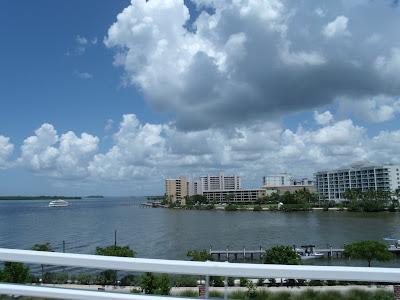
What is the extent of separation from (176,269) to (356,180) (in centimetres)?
17856

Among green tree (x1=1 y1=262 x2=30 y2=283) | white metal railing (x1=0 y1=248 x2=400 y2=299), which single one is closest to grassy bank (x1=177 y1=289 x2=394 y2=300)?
white metal railing (x1=0 y1=248 x2=400 y2=299)

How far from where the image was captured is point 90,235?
235 ft

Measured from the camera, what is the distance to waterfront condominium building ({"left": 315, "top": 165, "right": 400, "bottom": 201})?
155875 millimetres

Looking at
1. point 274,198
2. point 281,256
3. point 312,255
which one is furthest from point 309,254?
point 274,198

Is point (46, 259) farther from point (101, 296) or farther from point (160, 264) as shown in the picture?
point (160, 264)

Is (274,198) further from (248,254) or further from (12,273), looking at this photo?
(12,273)

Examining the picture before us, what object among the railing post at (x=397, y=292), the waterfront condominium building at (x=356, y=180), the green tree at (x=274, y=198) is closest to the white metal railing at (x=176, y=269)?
the railing post at (x=397, y=292)

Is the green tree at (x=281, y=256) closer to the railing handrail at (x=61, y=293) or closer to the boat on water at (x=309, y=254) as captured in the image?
the boat on water at (x=309, y=254)

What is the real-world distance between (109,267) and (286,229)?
75.9 m

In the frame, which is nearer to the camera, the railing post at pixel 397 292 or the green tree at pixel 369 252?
the railing post at pixel 397 292

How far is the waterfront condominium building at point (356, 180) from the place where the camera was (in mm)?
155875

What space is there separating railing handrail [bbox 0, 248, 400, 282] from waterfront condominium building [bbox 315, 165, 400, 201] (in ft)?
533

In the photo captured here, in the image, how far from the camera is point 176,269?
10.4 feet

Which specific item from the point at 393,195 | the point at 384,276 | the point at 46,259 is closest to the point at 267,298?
the point at 384,276
